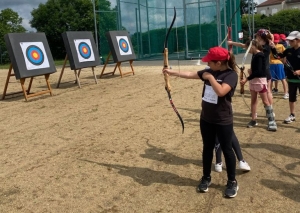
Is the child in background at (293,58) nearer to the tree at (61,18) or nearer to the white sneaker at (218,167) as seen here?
the white sneaker at (218,167)

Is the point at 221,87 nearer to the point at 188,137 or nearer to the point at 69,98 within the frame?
the point at 188,137

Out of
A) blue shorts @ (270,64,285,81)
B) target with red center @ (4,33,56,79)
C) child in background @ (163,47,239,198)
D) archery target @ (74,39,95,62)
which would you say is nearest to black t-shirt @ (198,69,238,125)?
child in background @ (163,47,239,198)

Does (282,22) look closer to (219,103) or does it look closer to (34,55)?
(34,55)

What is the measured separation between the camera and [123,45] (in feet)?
36.7

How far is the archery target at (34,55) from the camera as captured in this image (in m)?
7.69

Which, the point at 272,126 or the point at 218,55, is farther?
the point at 272,126

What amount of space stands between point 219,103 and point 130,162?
50.2 inches

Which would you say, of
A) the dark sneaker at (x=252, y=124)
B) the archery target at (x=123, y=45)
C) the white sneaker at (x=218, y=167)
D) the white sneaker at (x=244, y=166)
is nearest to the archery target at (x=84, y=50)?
the archery target at (x=123, y=45)

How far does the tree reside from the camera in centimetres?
3481

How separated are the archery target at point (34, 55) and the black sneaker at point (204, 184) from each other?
229 inches

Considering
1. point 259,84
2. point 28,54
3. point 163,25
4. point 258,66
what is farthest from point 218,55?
point 163,25

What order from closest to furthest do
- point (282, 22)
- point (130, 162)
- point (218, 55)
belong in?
point (218, 55), point (130, 162), point (282, 22)

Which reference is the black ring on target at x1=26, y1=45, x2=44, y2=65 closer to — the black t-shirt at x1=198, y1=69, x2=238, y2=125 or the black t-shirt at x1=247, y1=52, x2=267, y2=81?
the black t-shirt at x1=247, y1=52, x2=267, y2=81

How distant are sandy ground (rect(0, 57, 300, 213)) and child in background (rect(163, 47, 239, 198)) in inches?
9.9
